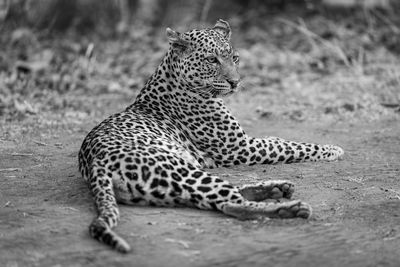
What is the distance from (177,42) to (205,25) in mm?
8697

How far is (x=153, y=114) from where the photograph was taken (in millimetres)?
7711

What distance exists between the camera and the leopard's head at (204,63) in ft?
25.2

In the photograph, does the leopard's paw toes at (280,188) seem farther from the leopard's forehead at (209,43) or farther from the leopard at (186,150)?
the leopard's forehead at (209,43)

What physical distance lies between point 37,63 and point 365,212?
8.21 metres

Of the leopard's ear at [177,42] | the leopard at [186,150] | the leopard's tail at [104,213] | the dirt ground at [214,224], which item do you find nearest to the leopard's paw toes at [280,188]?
the leopard at [186,150]

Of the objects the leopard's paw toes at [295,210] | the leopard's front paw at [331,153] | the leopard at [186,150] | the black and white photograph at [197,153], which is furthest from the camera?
the leopard's front paw at [331,153]

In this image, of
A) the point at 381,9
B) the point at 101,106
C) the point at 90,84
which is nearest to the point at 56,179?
the point at 101,106

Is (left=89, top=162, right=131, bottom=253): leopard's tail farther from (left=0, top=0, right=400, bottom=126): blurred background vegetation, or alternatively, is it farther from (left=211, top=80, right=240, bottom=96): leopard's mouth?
(left=0, top=0, right=400, bottom=126): blurred background vegetation

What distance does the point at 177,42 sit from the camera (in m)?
7.73

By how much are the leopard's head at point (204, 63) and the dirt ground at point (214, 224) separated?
886mm

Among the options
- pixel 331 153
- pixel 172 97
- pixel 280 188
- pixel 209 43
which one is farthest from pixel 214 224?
pixel 331 153

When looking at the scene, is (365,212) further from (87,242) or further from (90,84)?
(90,84)

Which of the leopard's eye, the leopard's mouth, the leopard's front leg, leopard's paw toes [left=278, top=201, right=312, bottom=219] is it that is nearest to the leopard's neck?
the leopard's mouth

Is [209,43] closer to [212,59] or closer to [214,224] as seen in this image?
[212,59]
